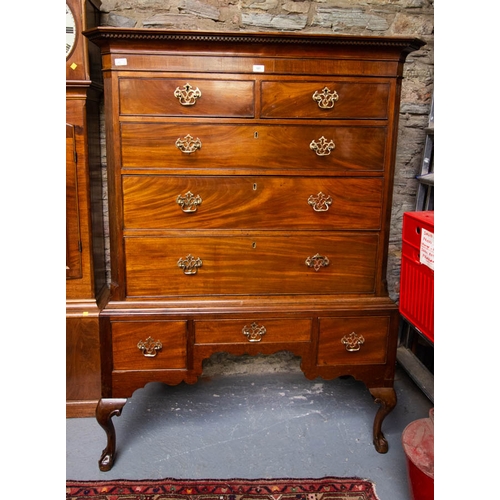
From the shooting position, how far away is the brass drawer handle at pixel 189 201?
2051mm

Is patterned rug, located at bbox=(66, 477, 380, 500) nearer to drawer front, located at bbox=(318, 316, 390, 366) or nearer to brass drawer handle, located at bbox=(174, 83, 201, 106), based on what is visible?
drawer front, located at bbox=(318, 316, 390, 366)

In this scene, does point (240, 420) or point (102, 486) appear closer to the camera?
point (102, 486)

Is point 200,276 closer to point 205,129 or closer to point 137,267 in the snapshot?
point 137,267

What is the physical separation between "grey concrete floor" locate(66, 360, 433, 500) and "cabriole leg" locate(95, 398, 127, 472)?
43 mm

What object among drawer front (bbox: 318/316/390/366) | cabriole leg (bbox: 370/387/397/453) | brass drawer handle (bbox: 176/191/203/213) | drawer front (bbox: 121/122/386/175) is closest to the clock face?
drawer front (bbox: 121/122/386/175)

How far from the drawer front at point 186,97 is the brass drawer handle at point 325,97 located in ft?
0.91

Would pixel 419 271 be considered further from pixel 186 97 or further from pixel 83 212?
pixel 83 212

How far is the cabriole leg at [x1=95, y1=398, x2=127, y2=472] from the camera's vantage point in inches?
86.4

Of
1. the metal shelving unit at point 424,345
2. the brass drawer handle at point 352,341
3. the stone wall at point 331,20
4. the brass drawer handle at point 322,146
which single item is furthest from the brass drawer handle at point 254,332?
the stone wall at point 331,20

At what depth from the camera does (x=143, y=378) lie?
220 centimetres

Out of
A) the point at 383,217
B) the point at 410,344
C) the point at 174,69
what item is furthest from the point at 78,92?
the point at 410,344

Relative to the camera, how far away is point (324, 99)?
2008 millimetres

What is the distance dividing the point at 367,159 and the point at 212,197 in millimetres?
703

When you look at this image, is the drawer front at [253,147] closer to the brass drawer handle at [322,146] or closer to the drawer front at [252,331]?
the brass drawer handle at [322,146]
